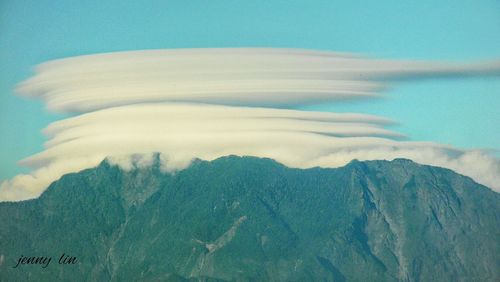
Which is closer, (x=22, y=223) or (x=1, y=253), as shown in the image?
(x=1, y=253)

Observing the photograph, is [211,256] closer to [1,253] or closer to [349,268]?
[349,268]

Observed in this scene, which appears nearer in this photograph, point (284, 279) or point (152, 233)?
point (284, 279)

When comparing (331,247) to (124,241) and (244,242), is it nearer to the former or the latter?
(244,242)

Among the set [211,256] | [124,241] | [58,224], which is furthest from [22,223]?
[211,256]

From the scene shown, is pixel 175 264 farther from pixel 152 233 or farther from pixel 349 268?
pixel 349 268

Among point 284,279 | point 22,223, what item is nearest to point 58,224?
point 22,223

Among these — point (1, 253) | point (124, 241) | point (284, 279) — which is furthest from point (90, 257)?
point (284, 279)

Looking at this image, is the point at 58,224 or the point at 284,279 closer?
the point at 284,279
